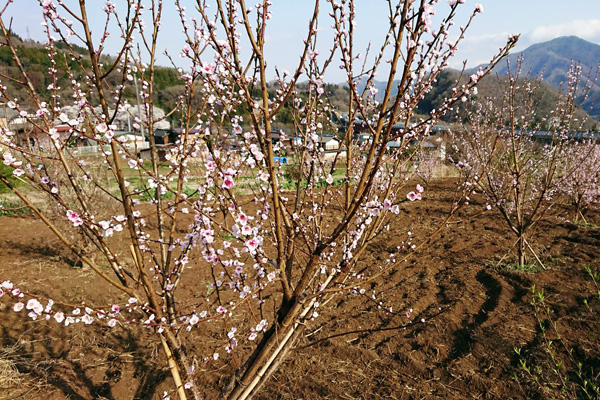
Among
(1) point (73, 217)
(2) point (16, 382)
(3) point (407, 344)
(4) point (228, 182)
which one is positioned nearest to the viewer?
(4) point (228, 182)

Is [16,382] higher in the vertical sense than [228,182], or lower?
lower

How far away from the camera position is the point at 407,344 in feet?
12.7

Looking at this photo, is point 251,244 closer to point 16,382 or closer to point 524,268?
point 16,382

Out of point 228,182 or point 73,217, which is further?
point 73,217

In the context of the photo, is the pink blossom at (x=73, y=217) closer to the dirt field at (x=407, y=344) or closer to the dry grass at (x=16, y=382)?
the dirt field at (x=407, y=344)

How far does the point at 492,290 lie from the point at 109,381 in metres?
5.11

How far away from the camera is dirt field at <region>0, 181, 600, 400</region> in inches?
129

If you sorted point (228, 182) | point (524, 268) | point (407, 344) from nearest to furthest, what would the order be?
point (228, 182)
point (407, 344)
point (524, 268)

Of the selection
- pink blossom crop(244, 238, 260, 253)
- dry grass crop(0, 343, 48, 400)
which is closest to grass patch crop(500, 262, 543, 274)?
pink blossom crop(244, 238, 260, 253)

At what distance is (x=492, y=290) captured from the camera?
4.88 meters

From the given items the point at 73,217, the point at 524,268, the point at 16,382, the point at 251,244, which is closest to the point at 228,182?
the point at 251,244

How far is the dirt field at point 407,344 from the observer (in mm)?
3281

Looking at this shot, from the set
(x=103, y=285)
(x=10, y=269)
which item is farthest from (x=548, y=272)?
(x=10, y=269)

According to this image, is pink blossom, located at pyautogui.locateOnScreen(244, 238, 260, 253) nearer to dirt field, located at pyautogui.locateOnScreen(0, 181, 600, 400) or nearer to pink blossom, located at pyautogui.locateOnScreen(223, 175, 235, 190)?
pink blossom, located at pyautogui.locateOnScreen(223, 175, 235, 190)
